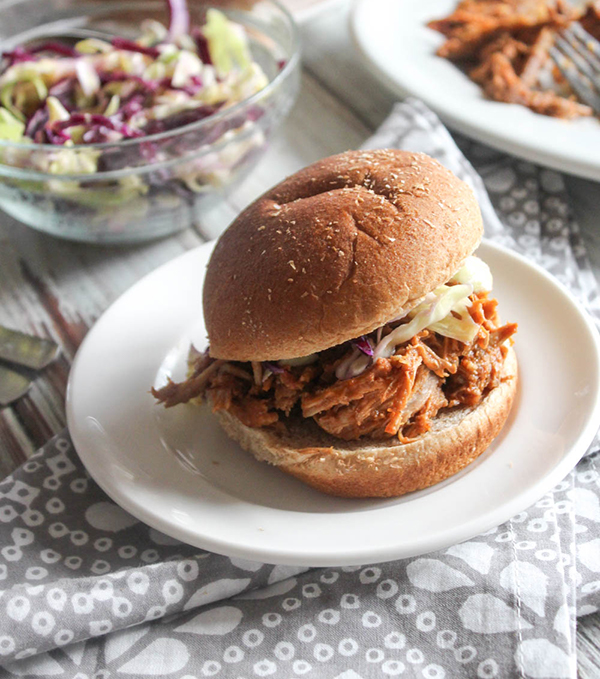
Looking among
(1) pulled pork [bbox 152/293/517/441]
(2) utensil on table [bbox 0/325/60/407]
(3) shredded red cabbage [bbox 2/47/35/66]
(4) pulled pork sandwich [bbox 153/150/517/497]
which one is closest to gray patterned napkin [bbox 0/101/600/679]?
(4) pulled pork sandwich [bbox 153/150/517/497]

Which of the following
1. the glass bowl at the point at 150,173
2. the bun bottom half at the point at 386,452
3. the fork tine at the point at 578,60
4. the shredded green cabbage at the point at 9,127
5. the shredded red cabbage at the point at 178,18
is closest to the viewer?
the bun bottom half at the point at 386,452

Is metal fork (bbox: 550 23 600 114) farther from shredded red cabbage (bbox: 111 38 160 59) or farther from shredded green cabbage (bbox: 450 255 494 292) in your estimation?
shredded red cabbage (bbox: 111 38 160 59)

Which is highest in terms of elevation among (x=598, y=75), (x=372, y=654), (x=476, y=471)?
(x=598, y=75)

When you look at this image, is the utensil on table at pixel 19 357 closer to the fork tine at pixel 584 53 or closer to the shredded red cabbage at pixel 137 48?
the shredded red cabbage at pixel 137 48

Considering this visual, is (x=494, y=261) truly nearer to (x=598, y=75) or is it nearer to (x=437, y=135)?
(x=437, y=135)

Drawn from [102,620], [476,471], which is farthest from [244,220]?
[102,620]

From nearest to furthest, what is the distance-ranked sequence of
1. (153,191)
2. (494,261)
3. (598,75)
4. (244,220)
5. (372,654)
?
(372,654)
(244,220)
(494,261)
(153,191)
(598,75)

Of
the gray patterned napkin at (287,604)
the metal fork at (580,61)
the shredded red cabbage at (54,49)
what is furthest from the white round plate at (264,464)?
the shredded red cabbage at (54,49)
